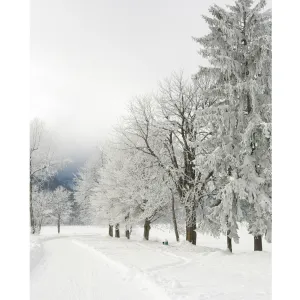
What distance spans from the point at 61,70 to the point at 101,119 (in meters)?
0.86

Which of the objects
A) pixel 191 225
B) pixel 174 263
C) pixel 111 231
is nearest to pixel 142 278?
pixel 174 263

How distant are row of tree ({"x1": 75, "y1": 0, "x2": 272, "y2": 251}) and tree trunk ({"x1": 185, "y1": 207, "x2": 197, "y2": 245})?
0.02 metres

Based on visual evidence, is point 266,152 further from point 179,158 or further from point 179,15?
point 179,158

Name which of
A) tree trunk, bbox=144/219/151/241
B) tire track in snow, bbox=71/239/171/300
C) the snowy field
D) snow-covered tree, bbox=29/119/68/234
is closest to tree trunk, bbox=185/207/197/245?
the snowy field

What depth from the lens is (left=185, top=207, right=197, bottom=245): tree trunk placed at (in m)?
7.18

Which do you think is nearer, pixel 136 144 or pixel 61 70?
pixel 61 70

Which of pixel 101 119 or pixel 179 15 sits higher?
pixel 179 15

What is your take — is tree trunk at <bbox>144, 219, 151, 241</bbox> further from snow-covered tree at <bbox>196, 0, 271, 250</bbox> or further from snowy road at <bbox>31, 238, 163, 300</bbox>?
snowy road at <bbox>31, 238, 163, 300</bbox>

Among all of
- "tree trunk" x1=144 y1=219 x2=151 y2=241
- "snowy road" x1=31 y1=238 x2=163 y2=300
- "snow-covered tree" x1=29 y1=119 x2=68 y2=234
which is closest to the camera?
"snowy road" x1=31 y1=238 x2=163 y2=300

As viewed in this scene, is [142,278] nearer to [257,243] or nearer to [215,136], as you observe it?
[257,243]

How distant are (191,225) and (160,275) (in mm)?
3625

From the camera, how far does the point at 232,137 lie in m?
5.77
